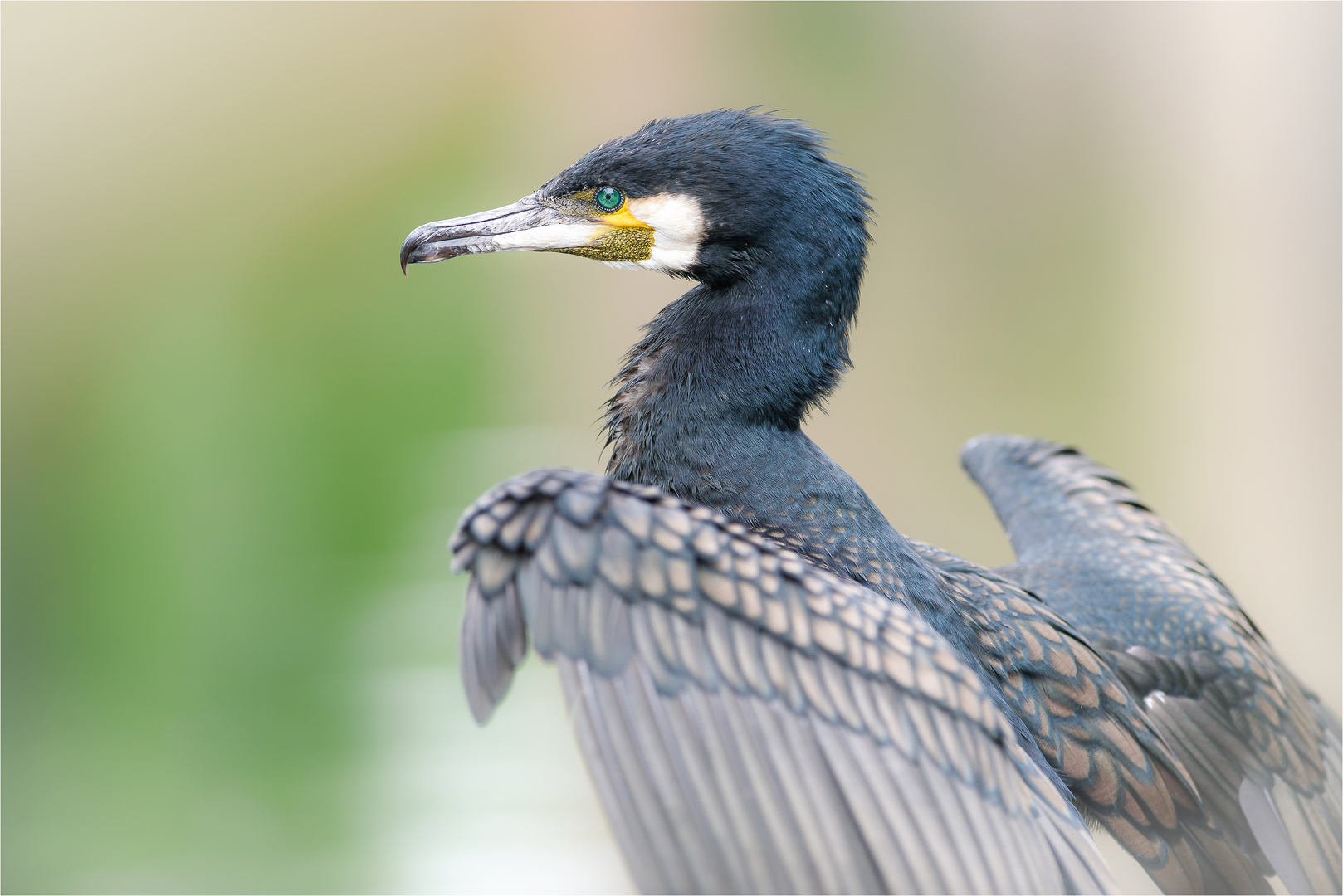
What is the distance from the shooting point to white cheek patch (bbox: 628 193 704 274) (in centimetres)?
206

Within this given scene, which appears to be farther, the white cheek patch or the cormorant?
the white cheek patch

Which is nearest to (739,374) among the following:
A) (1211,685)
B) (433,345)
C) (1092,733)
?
(1092,733)

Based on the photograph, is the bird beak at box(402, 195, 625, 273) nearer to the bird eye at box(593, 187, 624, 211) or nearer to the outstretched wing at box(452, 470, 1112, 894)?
the bird eye at box(593, 187, 624, 211)

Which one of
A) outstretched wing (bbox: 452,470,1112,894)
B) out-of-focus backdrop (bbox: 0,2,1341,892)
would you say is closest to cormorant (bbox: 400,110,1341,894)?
outstretched wing (bbox: 452,470,1112,894)

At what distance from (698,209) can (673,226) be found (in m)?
0.06

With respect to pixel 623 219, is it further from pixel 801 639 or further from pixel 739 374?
pixel 801 639

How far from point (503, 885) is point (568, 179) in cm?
375

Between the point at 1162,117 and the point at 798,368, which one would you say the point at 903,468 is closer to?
the point at 1162,117

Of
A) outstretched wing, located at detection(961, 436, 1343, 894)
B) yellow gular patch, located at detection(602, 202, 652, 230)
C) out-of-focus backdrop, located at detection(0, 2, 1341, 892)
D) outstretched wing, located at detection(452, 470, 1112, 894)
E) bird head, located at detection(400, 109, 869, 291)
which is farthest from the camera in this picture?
out-of-focus backdrop, located at detection(0, 2, 1341, 892)

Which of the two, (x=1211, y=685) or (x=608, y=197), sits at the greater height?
(x=608, y=197)

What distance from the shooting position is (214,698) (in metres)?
6.67

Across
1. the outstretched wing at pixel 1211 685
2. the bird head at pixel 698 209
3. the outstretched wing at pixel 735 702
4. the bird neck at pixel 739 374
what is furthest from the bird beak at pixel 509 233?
the outstretched wing at pixel 1211 685

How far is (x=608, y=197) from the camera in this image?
2164 mm

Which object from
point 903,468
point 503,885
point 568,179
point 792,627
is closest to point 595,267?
point 903,468
